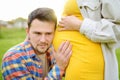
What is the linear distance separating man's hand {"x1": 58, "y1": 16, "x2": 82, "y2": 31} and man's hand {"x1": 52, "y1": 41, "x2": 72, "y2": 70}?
0.13 m

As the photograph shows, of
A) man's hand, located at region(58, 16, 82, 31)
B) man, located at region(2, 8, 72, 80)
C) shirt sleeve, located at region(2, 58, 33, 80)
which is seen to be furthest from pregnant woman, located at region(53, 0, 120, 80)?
shirt sleeve, located at region(2, 58, 33, 80)

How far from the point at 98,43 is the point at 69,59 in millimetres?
280

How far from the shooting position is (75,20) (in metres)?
3.30

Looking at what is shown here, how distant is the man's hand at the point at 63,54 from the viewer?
131 inches

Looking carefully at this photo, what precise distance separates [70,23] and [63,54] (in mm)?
276

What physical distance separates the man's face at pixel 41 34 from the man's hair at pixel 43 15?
0.10 ft

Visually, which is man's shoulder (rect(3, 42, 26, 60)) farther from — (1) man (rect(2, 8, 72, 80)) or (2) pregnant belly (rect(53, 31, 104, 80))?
(2) pregnant belly (rect(53, 31, 104, 80))

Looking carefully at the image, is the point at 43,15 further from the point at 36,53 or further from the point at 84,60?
the point at 84,60

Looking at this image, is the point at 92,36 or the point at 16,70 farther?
the point at 16,70

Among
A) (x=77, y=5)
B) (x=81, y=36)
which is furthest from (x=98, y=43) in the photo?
(x=77, y=5)

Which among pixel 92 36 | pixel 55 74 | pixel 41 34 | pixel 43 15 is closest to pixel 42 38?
pixel 41 34

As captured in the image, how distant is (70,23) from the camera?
3316 millimetres

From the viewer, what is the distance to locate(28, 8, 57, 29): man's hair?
348 cm

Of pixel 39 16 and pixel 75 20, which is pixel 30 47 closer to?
pixel 39 16
